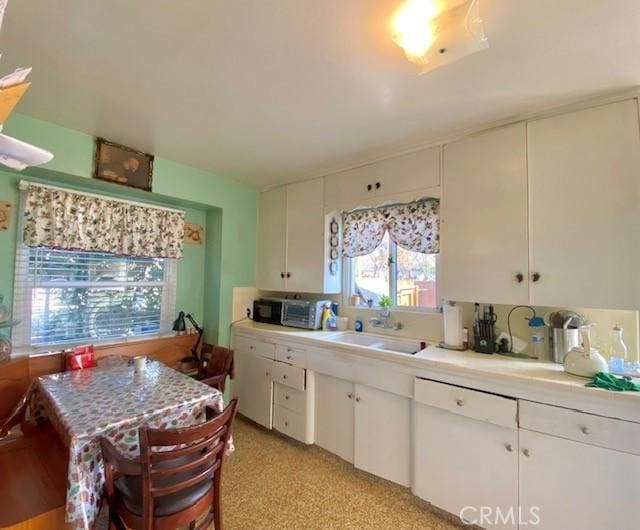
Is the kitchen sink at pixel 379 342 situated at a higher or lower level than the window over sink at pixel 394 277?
lower

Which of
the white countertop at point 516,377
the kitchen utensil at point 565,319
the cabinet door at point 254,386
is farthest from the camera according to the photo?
the cabinet door at point 254,386

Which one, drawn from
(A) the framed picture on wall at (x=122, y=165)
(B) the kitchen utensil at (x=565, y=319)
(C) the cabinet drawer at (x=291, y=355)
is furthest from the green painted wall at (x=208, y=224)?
(B) the kitchen utensil at (x=565, y=319)

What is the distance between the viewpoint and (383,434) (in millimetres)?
2035

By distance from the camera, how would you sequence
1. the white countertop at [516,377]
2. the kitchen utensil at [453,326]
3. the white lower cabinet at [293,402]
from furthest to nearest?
1. the white lower cabinet at [293,402]
2. the kitchen utensil at [453,326]
3. the white countertop at [516,377]

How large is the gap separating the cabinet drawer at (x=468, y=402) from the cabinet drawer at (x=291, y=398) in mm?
1000

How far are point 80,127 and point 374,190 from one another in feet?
7.02

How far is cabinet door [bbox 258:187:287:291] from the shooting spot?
314 centimetres

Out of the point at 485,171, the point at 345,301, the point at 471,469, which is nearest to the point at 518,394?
the point at 471,469

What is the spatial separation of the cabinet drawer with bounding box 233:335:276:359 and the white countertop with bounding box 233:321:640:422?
2.61 ft

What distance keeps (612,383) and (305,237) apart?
230 centimetres

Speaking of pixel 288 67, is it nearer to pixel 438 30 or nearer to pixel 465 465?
pixel 438 30

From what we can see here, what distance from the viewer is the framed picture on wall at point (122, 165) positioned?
2219 mm

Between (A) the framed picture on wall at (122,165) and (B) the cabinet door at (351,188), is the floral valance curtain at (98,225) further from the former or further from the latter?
(B) the cabinet door at (351,188)

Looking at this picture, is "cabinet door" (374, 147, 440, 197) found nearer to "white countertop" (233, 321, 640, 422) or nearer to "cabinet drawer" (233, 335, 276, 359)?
"white countertop" (233, 321, 640, 422)
